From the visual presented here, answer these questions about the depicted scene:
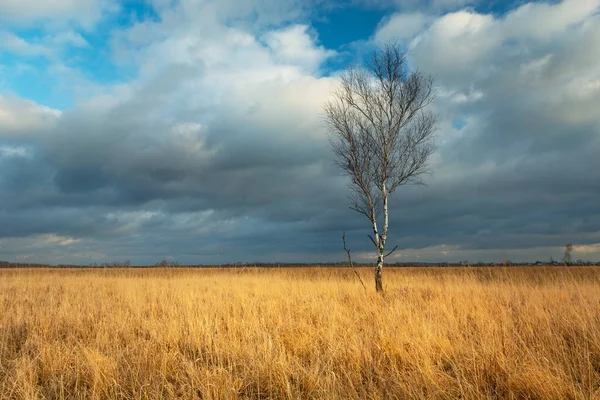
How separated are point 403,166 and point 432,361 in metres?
10.7

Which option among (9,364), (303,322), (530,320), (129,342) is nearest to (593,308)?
(530,320)

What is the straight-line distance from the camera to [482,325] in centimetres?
690

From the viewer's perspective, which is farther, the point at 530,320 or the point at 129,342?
the point at 530,320

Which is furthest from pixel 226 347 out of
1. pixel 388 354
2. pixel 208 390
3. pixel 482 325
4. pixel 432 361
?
pixel 482 325

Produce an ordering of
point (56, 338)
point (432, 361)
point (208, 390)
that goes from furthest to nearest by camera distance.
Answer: point (56, 338)
point (432, 361)
point (208, 390)

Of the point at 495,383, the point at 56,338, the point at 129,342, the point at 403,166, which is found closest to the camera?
the point at 495,383

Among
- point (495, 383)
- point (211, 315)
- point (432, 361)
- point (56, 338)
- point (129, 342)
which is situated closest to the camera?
point (495, 383)

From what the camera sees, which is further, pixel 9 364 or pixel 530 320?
pixel 530 320

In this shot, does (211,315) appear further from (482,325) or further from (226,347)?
(482,325)

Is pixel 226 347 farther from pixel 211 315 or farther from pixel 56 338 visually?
pixel 56 338

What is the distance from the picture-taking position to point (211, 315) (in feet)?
27.4

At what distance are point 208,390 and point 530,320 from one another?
6.45 m

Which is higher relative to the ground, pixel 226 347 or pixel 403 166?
pixel 403 166

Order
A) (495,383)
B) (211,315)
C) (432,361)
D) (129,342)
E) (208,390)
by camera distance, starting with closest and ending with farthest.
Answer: (208,390), (495,383), (432,361), (129,342), (211,315)
